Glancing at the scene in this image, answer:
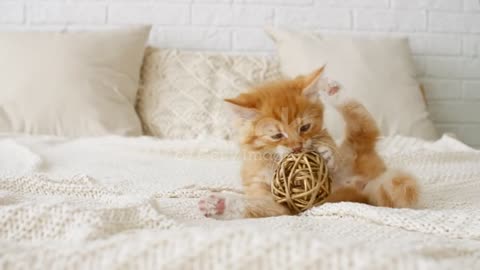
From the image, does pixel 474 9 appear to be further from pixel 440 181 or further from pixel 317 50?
pixel 440 181

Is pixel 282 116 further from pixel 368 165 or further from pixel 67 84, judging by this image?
pixel 67 84

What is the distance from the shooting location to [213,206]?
800mm

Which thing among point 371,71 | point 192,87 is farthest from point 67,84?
point 371,71

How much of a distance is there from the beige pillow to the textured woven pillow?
0.06m

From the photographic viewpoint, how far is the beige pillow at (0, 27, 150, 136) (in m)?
1.77

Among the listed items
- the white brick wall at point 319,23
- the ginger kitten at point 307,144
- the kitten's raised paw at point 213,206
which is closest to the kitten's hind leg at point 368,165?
the ginger kitten at point 307,144

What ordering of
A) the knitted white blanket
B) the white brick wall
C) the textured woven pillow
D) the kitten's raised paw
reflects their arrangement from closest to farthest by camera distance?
the knitted white blanket → the kitten's raised paw → the textured woven pillow → the white brick wall

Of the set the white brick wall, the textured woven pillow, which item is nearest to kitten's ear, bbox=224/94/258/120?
the textured woven pillow

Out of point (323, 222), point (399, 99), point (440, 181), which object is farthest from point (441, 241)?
point (399, 99)

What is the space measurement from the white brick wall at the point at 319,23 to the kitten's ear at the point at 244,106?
1398mm

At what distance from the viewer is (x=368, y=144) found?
937 millimetres

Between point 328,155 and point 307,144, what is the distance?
0.11 ft

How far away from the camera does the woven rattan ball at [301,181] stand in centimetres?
83

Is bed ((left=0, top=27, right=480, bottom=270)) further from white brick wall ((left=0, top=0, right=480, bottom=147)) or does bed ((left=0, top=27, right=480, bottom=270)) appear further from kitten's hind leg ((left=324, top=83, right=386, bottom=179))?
white brick wall ((left=0, top=0, right=480, bottom=147))
